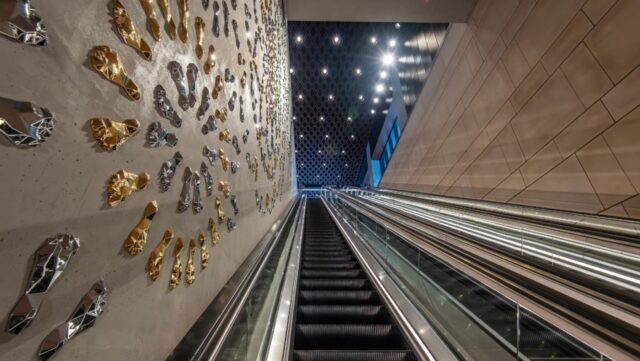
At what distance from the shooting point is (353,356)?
182cm

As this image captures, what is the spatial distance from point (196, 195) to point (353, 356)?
1.40 metres

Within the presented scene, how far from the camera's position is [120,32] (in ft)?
3.21

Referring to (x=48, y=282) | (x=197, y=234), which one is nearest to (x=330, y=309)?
(x=197, y=234)

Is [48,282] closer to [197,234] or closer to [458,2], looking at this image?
[197,234]

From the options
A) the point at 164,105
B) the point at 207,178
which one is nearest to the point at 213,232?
the point at 207,178

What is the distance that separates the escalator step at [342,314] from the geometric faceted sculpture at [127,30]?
2.25 meters

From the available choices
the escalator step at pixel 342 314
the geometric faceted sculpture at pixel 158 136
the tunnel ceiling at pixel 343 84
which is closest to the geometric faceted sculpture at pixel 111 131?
the geometric faceted sculpture at pixel 158 136

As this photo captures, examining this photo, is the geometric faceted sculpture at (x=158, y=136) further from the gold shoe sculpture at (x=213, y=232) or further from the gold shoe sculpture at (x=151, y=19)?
the gold shoe sculpture at (x=213, y=232)

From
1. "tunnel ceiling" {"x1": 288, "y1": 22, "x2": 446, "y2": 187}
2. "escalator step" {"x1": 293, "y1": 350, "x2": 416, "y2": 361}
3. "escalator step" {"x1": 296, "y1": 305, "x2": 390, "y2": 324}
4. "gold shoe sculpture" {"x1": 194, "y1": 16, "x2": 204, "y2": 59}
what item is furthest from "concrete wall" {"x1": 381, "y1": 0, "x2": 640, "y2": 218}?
"gold shoe sculpture" {"x1": 194, "y1": 16, "x2": 204, "y2": 59}

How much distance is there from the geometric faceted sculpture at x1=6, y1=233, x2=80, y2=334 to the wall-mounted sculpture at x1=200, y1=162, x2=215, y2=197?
3.18 ft

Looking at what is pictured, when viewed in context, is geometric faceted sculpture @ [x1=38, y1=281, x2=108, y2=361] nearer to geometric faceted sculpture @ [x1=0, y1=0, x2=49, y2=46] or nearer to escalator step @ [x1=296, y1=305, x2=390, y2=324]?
geometric faceted sculpture @ [x1=0, y1=0, x2=49, y2=46]

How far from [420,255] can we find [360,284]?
92cm

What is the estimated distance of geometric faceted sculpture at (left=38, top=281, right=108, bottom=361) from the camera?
2.29 ft

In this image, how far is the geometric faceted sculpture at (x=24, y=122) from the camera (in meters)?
0.60
